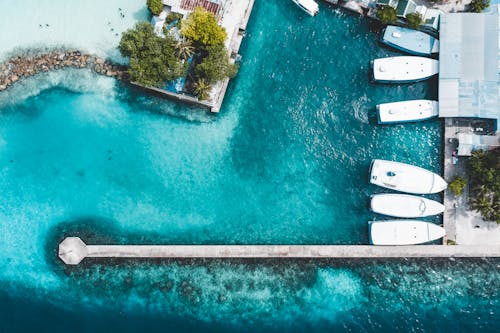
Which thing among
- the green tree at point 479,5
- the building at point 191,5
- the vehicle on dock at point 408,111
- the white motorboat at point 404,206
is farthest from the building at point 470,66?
the building at point 191,5

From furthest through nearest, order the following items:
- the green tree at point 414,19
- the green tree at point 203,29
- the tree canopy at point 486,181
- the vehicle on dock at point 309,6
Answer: the vehicle on dock at point 309,6
the green tree at point 414,19
the green tree at point 203,29
the tree canopy at point 486,181

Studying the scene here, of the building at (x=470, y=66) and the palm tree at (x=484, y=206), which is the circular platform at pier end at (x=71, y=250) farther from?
the palm tree at (x=484, y=206)

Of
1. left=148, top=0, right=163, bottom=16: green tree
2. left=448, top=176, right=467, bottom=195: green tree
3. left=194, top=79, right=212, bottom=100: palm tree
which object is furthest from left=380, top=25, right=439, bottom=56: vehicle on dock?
left=148, top=0, right=163, bottom=16: green tree

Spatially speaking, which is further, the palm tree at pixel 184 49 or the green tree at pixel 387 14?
the green tree at pixel 387 14

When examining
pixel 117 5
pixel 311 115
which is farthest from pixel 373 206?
pixel 117 5

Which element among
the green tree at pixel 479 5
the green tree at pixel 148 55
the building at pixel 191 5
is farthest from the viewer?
the building at pixel 191 5

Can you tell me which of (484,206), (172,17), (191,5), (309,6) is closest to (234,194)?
(172,17)

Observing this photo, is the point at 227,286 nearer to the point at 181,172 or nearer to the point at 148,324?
the point at 148,324
